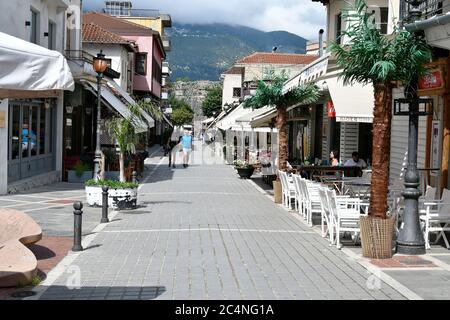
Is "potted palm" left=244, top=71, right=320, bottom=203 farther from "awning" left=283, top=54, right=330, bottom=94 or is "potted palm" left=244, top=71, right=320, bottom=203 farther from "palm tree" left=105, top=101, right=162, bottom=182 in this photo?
"palm tree" left=105, top=101, right=162, bottom=182

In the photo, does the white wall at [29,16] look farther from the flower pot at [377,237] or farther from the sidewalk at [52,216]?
the flower pot at [377,237]

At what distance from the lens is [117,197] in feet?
51.6

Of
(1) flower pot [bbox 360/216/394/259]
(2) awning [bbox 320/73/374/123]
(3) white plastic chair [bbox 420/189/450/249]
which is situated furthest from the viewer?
(2) awning [bbox 320/73/374/123]

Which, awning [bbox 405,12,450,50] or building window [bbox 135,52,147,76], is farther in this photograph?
building window [bbox 135,52,147,76]

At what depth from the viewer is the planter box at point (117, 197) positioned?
15703mm

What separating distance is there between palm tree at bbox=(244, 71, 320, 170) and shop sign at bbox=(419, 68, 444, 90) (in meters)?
5.34

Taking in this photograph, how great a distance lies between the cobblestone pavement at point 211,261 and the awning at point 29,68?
2.68 metres

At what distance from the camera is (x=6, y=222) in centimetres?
935

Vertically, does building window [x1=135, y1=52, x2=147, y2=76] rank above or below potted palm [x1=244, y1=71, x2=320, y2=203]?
above

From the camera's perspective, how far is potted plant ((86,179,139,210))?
51.5ft

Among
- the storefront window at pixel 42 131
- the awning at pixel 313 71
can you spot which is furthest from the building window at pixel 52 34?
the awning at pixel 313 71

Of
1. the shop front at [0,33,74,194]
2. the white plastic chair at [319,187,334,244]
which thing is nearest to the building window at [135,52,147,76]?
the shop front at [0,33,74,194]

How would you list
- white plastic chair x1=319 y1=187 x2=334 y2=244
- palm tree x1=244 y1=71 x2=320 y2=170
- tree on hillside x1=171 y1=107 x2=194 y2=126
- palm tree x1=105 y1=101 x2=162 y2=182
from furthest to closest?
tree on hillside x1=171 y1=107 x2=194 y2=126 < palm tree x1=244 y1=71 x2=320 y2=170 < palm tree x1=105 y1=101 x2=162 y2=182 < white plastic chair x1=319 y1=187 x2=334 y2=244

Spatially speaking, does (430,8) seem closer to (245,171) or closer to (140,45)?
(245,171)
